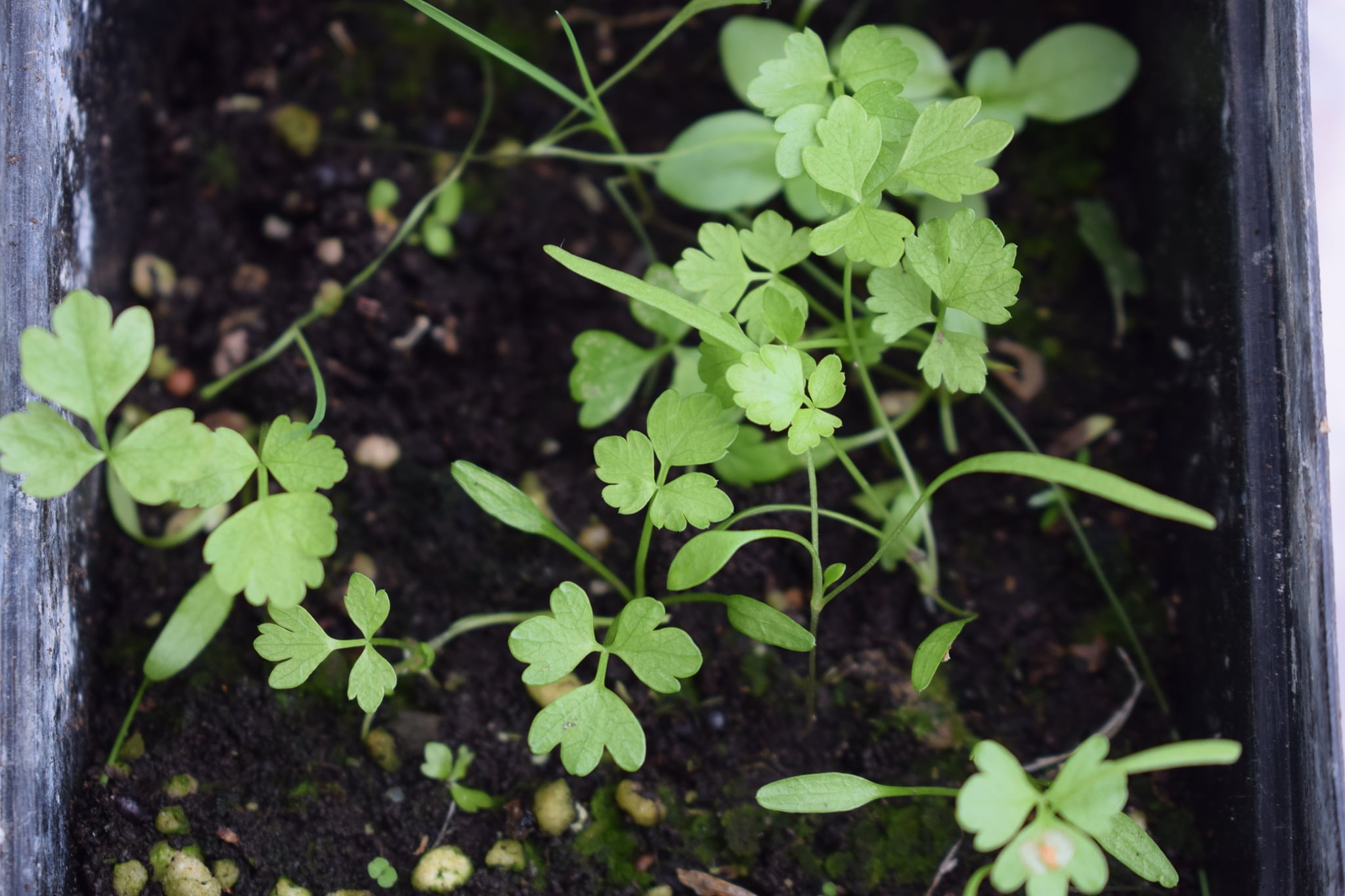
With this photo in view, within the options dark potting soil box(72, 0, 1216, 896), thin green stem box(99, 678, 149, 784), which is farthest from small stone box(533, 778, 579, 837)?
thin green stem box(99, 678, 149, 784)

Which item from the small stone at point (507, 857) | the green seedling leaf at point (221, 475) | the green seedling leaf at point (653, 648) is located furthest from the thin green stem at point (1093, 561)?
the green seedling leaf at point (221, 475)

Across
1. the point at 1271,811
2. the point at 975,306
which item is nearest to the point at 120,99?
the point at 975,306

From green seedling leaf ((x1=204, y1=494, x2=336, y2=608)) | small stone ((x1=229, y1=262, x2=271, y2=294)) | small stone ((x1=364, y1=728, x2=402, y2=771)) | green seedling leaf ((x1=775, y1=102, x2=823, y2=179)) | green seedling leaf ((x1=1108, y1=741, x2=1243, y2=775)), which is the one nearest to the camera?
green seedling leaf ((x1=1108, y1=741, x2=1243, y2=775))

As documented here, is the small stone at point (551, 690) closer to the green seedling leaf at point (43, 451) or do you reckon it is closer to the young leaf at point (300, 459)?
the young leaf at point (300, 459)

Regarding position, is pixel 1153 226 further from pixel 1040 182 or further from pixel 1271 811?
pixel 1271 811

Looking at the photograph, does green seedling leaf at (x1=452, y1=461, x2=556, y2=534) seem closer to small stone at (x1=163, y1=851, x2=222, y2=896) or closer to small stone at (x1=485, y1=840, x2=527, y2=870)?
small stone at (x1=485, y1=840, x2=527, y2=870)

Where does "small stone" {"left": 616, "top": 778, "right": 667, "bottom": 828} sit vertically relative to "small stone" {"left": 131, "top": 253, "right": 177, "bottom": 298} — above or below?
below
